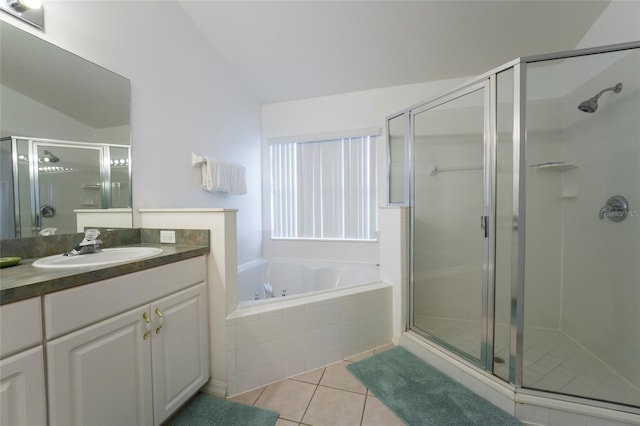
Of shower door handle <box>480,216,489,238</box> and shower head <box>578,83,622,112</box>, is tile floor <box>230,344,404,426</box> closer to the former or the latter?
shower door handle <box>480,216,489,238</box>

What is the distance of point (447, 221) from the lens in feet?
6.40

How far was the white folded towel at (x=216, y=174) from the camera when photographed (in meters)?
2.01

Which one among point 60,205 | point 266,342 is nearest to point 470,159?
point 266,342

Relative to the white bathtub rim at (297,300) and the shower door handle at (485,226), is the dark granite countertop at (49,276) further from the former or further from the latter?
the shower door handle at (485,226)

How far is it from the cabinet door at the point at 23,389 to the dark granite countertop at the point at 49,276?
0.55 ft

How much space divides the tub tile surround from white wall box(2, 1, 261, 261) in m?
1.09

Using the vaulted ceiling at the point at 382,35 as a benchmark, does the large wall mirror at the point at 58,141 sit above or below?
below

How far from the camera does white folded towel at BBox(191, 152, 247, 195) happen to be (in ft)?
6.59

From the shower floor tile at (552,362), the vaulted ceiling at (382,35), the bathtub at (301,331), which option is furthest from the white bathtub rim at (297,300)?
the vaulted ceiling at (382,35)

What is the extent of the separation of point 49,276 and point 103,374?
0.40 metres

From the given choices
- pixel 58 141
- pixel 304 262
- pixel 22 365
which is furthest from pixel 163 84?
pixel 304 262

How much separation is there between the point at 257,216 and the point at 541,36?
2.96m

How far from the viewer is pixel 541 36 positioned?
6.10 feet

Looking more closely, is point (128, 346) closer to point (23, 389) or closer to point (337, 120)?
→ point (23, 389)
